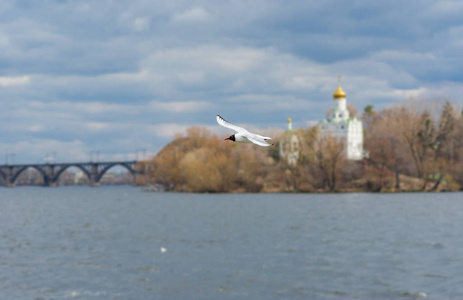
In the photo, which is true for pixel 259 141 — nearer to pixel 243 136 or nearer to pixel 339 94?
pixel 243 136

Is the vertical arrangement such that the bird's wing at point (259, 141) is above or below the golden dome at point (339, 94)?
below

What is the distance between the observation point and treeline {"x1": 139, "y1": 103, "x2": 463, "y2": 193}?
4456 inches

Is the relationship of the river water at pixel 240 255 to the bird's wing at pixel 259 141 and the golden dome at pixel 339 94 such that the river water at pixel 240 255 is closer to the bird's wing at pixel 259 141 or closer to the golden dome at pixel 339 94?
the bird's wing at pixel 259 141

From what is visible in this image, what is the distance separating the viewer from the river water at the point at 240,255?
111 ft

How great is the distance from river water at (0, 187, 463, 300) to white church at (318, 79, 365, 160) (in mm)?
57140

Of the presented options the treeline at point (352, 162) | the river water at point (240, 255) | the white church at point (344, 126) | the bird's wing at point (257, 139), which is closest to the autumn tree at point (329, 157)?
the treeline at point (352, 162)

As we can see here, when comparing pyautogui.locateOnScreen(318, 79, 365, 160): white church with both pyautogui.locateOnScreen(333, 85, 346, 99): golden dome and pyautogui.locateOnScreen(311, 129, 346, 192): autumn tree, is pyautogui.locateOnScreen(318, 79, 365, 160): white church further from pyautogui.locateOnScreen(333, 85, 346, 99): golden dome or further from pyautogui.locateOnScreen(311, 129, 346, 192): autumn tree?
pyautogui.locateOnScreen(311, 129, 346, 192): autumn tree

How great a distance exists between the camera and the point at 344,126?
145 metres

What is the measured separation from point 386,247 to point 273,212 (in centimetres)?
3162

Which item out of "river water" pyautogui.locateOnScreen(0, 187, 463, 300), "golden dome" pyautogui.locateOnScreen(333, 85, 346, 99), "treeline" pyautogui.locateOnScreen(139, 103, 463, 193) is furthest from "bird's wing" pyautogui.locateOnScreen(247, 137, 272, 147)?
"golden dome" pyautogui.locateOnScreen(333, 85, 346, 99)

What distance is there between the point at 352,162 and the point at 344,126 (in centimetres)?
2480

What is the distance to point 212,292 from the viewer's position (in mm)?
32656

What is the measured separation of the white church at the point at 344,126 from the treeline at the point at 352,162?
31.8 ft

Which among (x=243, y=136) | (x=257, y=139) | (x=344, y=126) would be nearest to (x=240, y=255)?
(x=243, y=136)
